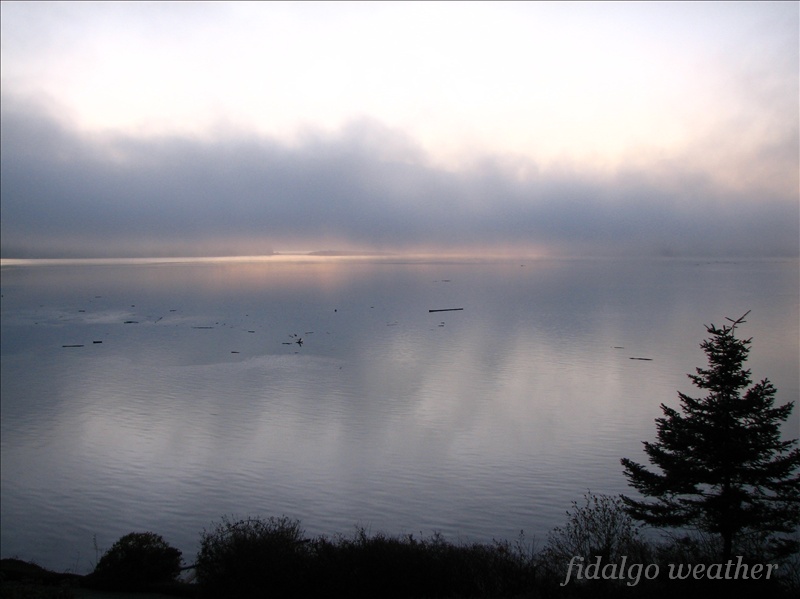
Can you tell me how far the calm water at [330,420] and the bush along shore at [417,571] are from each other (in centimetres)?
368

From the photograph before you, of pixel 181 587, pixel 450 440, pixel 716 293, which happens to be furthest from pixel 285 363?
pixel 716 293

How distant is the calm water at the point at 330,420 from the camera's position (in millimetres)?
19844

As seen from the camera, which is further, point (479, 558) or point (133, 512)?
point (133, 512)

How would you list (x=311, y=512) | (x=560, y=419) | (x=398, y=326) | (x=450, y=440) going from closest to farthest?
1. (x=311, y=512)
2. (x=450, y=440)
3. (x=560, y=419)
4. (x=398, y=326)

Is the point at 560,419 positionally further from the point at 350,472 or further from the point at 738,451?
the point at 738,451

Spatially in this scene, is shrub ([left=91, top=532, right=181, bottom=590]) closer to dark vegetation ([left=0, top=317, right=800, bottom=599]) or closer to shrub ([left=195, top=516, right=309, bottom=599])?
dark vegetation ([left=0, top=317, right=800, bottom=599])

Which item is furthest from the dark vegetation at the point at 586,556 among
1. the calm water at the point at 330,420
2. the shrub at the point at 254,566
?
the calm water at the point at 330,420

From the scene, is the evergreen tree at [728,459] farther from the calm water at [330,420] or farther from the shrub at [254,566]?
the shrub at [254,566]

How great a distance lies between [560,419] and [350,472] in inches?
455

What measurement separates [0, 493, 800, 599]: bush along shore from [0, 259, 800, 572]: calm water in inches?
A: 145

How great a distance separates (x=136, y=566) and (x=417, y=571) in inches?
272

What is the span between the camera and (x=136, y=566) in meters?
14.1

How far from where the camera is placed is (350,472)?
23141 mm

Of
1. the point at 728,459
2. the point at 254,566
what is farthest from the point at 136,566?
the point at 728,459
